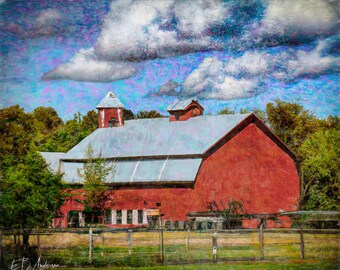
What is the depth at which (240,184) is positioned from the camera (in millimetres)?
13102

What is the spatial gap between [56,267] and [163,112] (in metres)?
3.49

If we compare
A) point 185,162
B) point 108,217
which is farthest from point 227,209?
point 108,217

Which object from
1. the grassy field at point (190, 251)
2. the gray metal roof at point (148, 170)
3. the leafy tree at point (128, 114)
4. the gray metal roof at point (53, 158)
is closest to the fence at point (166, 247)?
the grassy field at point (190, 251)

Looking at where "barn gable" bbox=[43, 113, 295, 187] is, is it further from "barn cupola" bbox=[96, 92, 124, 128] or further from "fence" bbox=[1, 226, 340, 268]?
"fence" bbox=[1, 226, 340, 268]

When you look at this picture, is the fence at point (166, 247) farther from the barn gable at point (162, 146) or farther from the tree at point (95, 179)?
the barn gable at point (162, 146)

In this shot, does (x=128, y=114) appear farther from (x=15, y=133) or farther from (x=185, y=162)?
(x=15, y=133)

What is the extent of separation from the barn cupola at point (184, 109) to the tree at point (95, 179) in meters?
1.49

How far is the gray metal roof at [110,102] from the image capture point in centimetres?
1277

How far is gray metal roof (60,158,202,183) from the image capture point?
501 inches

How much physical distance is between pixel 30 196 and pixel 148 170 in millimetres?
2450

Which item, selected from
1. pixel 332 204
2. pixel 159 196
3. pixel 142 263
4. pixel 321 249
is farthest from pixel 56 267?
pixel 332 204

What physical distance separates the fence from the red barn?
471 millimetres

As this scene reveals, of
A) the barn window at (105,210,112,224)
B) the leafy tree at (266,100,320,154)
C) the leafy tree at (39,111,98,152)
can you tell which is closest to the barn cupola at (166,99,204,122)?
the leafy tree at (266,100,320,154)

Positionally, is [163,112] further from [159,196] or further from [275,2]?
[275,2]
